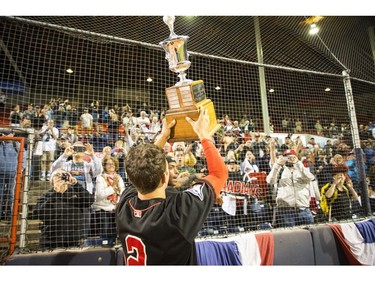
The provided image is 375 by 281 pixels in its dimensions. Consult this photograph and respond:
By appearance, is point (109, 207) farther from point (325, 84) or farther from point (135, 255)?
point (325, 84)

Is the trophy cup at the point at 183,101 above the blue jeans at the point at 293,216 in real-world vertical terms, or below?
above

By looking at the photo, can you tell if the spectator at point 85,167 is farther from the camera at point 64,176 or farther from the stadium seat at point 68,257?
the stadium seat at point 68,257

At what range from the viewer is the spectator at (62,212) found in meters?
2.81

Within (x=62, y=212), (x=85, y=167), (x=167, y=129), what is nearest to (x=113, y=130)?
(x=85, y=167)

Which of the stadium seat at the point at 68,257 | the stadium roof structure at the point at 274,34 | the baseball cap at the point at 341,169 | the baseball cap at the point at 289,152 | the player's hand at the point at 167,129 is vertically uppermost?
the stadium roof structure at the point at 274,34

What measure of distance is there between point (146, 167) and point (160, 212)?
206 mm

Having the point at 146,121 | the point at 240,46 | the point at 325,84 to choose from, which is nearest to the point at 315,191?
the point at 146,121

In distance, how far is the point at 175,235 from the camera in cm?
110

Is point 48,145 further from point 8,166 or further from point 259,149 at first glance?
point 259,149

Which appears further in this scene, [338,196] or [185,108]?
[338,196]

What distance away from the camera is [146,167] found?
1.16 m

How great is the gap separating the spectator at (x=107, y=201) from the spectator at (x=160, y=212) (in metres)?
2.01

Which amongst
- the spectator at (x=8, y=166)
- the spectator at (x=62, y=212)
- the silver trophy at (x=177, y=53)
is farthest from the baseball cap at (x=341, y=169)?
the spectator at (x=8, y=166)
